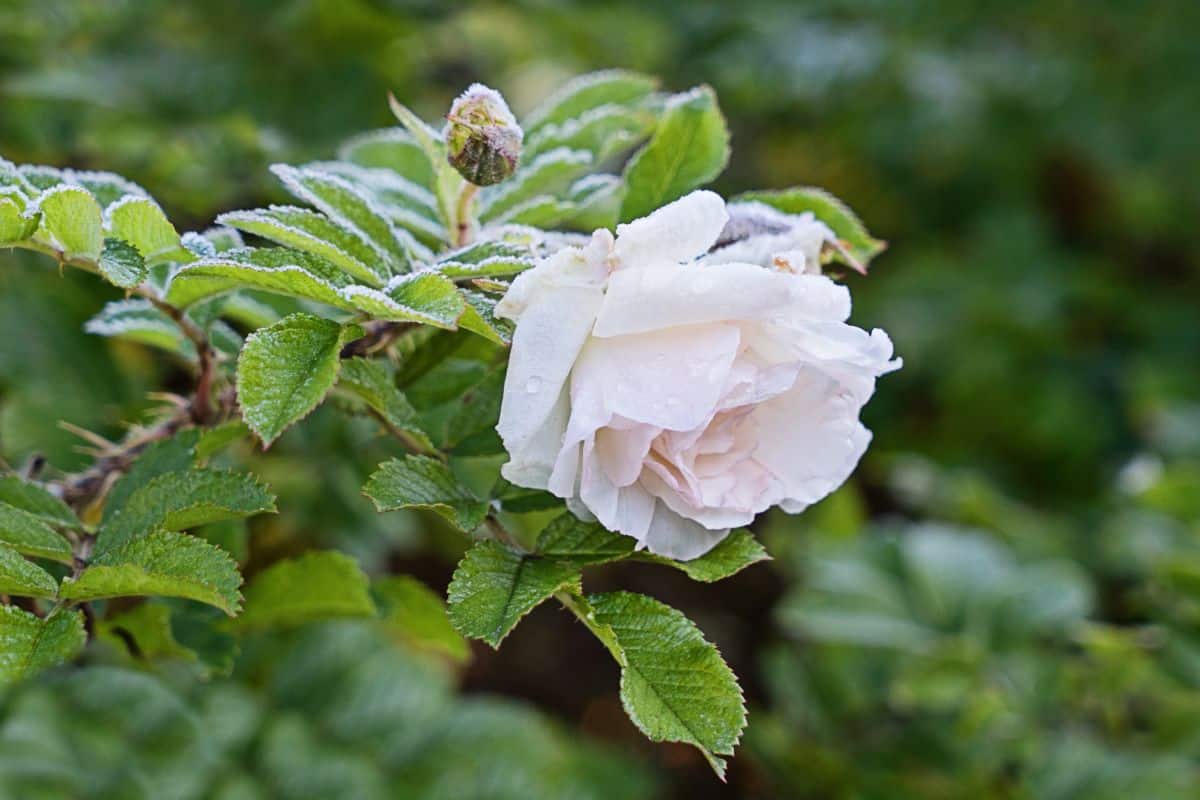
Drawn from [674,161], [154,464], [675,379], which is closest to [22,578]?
[154,464]

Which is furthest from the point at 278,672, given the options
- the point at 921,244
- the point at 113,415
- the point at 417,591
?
the point at 921,244

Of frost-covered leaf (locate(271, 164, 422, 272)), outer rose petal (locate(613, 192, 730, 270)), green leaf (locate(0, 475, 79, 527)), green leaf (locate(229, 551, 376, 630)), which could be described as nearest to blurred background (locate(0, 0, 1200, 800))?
green leaf (locate(229, 551, 376, 630))

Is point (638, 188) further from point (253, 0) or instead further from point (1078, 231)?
point (1078, 231)

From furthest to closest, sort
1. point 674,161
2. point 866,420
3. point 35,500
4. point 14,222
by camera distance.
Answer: point 866,420
point 674,161
point 35,500
point 14,222

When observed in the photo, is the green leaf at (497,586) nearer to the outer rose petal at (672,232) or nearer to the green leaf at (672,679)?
the green leaf at (672,679)

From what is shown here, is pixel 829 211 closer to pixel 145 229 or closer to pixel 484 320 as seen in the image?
pixel 484 320

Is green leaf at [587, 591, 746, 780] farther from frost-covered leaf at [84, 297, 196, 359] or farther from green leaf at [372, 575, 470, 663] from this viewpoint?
frost-covered leaf at [84, 297, 196, 359]
